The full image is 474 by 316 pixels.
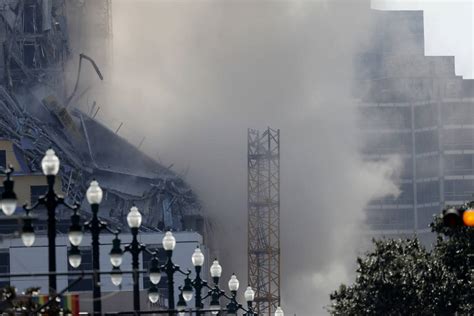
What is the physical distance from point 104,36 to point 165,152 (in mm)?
12233

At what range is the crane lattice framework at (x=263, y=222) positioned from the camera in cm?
19088

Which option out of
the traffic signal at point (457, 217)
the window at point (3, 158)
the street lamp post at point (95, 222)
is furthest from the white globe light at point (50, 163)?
the window at point (3, 158)

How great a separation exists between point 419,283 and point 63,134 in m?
74.9

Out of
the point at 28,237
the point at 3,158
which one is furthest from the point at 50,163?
the point at 3,158

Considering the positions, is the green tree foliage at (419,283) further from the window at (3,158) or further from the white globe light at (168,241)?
the window at (3,158)

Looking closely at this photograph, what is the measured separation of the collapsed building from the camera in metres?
166

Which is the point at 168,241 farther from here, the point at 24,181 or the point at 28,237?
the point at 24,181

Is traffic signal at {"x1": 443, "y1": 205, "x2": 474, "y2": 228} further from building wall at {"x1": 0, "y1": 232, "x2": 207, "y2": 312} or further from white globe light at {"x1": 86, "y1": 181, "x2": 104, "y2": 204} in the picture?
building wall at {"x1": 0, "y1": 232, "x2": 207, "y2": 312}

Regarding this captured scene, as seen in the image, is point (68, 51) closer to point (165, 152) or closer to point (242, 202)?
point (165, 152)

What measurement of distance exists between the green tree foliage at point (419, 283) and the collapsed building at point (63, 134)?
62734 mm

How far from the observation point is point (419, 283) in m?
101

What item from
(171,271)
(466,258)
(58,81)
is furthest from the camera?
(58,81)

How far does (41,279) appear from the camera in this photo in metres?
142

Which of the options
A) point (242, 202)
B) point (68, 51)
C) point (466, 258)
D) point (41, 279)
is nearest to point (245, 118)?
point (242, 202)
